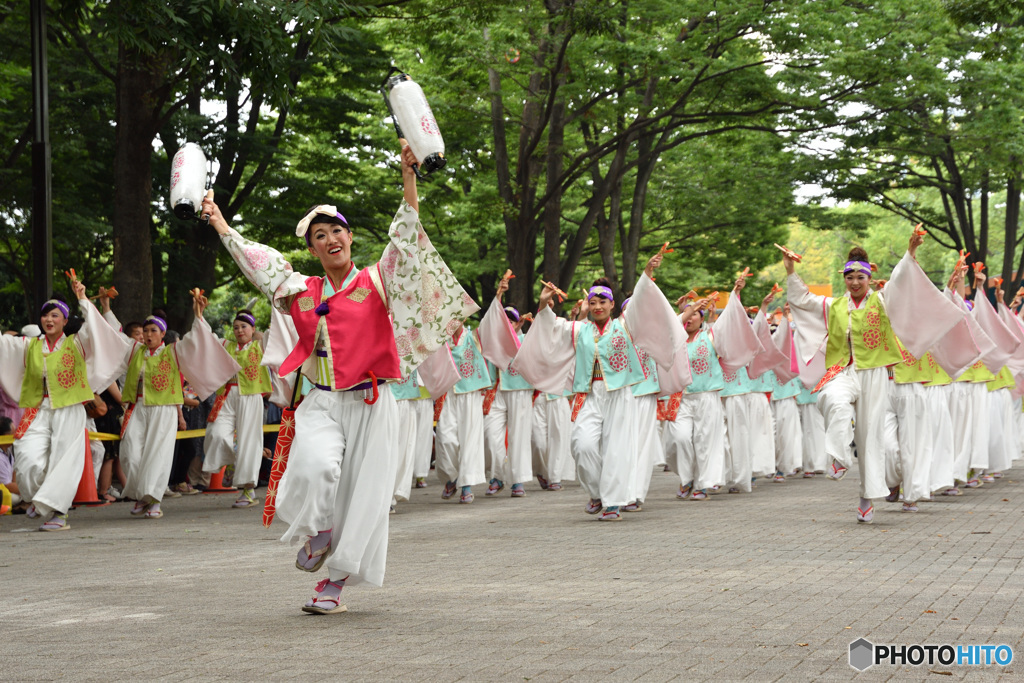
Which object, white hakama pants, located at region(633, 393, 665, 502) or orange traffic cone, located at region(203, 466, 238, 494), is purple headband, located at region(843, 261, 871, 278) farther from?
orange traffic cone, located at region(203, 466, 238, 494)

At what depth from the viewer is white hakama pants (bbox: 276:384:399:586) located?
6352 millimetres

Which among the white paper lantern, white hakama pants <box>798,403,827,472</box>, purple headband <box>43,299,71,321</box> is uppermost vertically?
the white paper lantern

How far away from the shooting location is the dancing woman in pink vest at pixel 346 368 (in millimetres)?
6391

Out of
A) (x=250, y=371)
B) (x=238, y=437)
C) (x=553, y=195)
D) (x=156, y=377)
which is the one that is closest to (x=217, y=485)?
(x=238, y=437)

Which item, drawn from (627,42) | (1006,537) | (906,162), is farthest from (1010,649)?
(906,162)

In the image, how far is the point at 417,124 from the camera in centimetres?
611

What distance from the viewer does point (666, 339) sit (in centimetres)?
1176

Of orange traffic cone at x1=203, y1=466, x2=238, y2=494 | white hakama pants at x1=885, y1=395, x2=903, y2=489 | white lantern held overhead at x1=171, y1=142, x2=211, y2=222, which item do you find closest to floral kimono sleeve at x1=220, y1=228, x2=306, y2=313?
white lantern held overhead at x1=171, y1=142, x2=211, y2=222

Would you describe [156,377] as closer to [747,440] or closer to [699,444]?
[699,444]

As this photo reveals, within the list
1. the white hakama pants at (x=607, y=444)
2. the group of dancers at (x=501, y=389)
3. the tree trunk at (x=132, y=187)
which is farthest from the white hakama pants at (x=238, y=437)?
the white hakama pants at (x=607, y=444)

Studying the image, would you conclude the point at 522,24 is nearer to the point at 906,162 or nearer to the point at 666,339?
the point at 666,339

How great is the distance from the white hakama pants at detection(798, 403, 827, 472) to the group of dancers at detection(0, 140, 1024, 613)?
0.03m

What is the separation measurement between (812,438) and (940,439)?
20.5 feet

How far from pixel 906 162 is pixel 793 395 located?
9.98 meters
